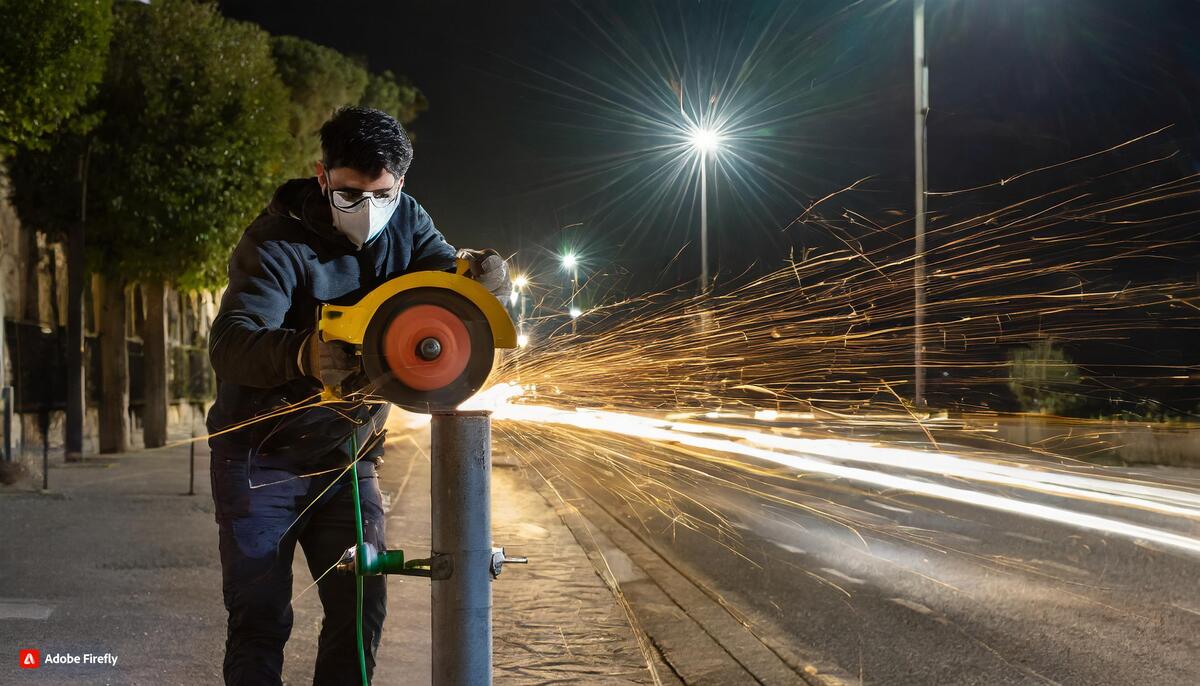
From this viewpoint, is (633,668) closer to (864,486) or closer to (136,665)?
(136,665)

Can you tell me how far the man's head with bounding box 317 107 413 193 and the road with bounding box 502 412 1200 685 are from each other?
8.99 feet

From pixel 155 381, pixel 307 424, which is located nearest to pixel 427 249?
pixel 307 424

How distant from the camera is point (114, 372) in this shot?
1745cm

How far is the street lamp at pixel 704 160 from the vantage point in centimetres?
2339

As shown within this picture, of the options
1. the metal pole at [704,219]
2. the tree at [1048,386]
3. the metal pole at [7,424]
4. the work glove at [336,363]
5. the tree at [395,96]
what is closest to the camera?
the work glove at [336,363]

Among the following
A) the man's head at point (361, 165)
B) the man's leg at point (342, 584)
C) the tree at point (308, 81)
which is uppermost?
the tree at point (308, 81)

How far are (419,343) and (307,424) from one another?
0.93 meters

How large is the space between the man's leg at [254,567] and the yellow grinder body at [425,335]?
913mm

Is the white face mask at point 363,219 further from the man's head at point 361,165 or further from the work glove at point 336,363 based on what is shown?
the work glove at point 336,363

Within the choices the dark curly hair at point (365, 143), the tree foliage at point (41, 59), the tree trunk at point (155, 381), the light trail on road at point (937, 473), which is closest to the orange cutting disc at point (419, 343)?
the dark curly hair at point (365, 143)

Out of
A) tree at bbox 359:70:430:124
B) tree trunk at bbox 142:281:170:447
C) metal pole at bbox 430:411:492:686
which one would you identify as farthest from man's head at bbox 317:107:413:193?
tree at bbox 359:70:430:124

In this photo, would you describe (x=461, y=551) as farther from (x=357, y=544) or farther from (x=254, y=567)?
(x=254, y=567)

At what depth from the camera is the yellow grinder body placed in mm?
2061

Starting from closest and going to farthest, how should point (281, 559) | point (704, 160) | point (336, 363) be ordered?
point (336, 363)
point (281, 559)
point (704, 160)
